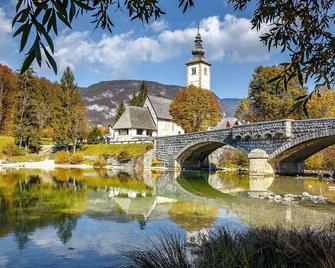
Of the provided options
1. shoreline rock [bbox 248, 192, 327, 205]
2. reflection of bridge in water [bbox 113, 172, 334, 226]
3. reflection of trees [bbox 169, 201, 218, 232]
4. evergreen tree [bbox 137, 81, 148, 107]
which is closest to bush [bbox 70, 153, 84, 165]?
evergreen tree [bbox 137, 81, 148, 107]

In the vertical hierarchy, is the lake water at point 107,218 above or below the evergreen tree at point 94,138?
below

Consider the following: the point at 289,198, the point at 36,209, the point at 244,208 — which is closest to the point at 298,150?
the point at 289,198

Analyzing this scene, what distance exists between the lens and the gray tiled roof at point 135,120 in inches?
2136

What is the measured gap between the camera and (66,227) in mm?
9945

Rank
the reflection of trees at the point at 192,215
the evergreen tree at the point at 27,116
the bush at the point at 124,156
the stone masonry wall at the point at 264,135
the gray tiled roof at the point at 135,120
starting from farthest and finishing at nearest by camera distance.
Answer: the gray tiled roof at the point at 135,120 → the evergreen tree at the point at 27,116 → the bush at the point at 124,156 → the stone masonry wall at the point at 264,135 → the reflection of trees at the point at 192,215

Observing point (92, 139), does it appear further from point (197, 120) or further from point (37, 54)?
point (37, 54)

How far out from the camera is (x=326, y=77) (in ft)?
12.7

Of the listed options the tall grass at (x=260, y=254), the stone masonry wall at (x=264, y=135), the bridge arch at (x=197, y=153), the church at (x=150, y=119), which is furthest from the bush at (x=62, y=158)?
the tall grass at (x=260, y=254)

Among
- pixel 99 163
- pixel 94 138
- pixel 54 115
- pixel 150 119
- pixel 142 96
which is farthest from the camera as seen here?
pixel 142 96

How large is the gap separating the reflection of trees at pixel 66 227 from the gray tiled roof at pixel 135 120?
42522 mm

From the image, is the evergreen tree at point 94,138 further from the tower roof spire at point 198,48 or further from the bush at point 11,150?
the tower roof spire at point 198,48

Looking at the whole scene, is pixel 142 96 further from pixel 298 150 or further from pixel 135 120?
pixel 298 150

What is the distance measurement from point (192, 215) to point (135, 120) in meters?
43.4

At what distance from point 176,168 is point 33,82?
26.5 metres
